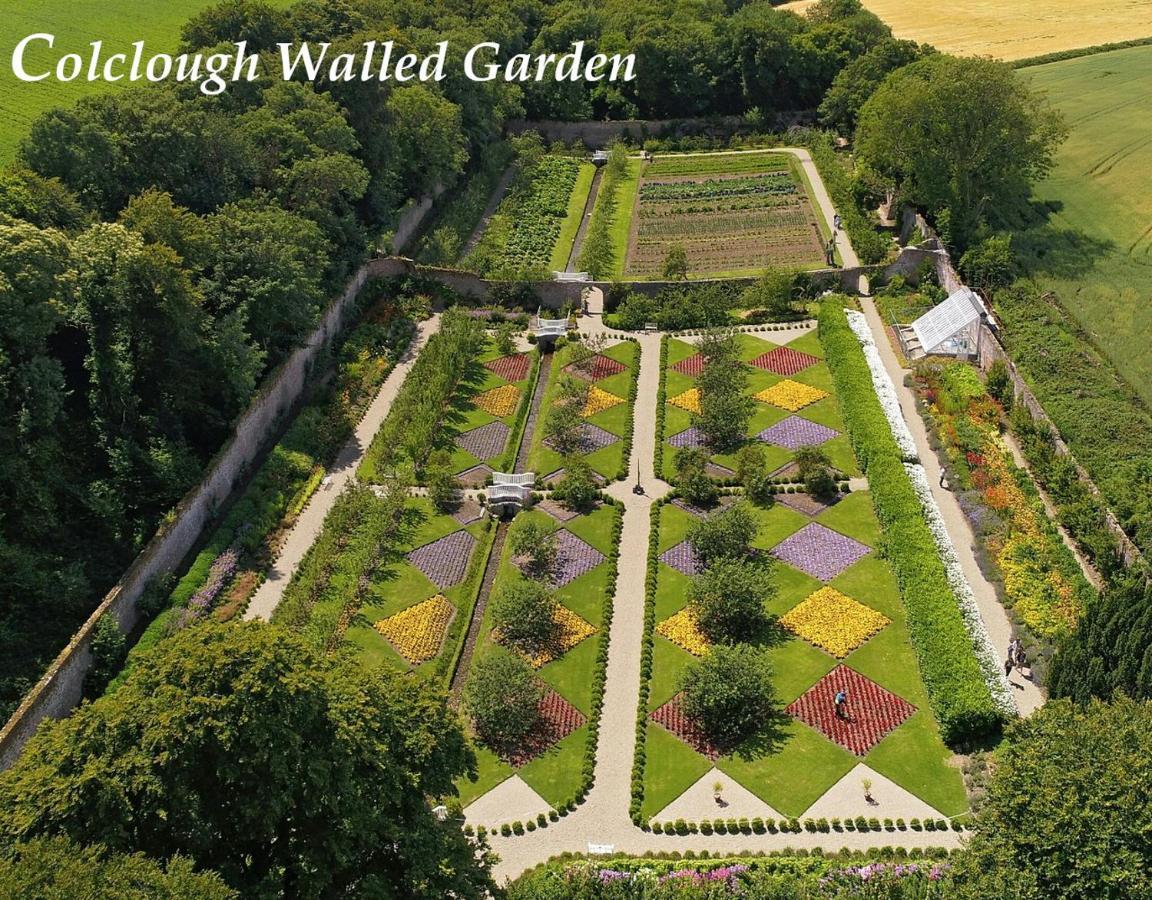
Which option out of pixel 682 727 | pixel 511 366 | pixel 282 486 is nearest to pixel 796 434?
pixel 511 366

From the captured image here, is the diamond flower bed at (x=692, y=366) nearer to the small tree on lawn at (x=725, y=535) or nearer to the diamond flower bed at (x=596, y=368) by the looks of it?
the diamond flower bed at (x=596, y=368)

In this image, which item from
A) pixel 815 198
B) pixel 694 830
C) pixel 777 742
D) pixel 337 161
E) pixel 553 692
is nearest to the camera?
pixel 694 830

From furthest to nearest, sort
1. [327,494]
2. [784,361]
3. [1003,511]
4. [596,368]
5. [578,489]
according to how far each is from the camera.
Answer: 1. [596,368]
2. [784,361]
3. [327,494]
4. [578,489]
5. [1003,511]

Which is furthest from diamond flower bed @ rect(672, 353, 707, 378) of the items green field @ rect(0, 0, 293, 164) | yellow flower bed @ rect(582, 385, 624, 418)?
green field @ rect(0, 0, 293, 164)

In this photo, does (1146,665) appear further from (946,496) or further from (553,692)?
(553,692)

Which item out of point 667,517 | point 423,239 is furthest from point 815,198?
point 667,517

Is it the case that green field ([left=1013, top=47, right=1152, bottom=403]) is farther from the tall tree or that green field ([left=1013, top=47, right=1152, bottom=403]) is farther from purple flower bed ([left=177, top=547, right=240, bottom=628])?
purple flower bed ([left=177, top=547, right=240, bottom=628])

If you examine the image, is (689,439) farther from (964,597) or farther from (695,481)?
(964,597)

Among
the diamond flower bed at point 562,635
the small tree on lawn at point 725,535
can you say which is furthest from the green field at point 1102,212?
the diamond flower bed at point 562,635
